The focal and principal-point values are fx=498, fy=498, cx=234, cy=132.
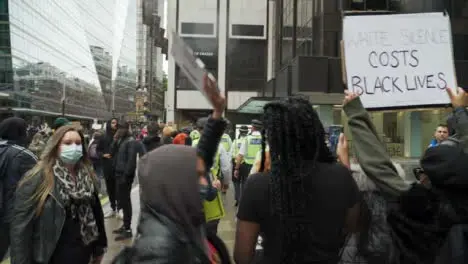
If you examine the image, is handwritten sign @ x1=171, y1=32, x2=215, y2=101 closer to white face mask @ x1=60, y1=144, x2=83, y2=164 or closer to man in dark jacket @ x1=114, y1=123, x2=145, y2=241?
white face mask @ x1=60, y1=144, x2=83, y2=164

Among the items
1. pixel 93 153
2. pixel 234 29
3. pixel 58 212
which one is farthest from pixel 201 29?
pixel 58 212

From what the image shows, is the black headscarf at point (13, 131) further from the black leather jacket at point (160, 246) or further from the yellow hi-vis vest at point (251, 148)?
the yellow hi-vis vest at point (251, 148)

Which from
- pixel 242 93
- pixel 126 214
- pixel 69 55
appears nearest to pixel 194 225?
pixel 126 214

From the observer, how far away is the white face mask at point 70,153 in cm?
367

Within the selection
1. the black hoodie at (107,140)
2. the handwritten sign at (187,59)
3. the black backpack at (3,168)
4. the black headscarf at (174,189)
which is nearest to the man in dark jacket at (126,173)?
the black hoodie at (107,140)

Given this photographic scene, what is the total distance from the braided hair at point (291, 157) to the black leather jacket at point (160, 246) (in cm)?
46

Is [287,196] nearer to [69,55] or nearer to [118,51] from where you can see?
[69,55]

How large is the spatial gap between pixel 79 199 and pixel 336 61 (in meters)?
20.0

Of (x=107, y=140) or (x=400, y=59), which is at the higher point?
(x=400, y=59)

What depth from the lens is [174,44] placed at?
2133mm

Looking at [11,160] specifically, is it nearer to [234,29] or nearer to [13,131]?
[13,131]

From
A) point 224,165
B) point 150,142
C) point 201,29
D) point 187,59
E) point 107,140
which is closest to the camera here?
point 187,59

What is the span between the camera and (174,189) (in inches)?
73.3

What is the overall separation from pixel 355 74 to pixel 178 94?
47.9m
